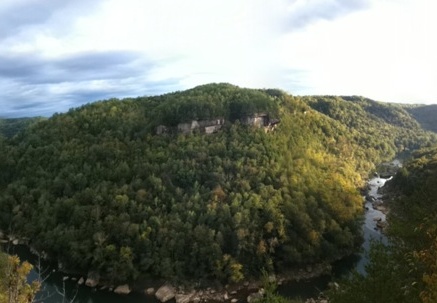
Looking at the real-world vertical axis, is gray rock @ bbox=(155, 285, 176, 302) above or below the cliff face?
below

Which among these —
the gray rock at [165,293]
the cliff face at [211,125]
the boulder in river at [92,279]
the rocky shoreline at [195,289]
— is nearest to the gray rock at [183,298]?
the rocky shoreline at [195,289]

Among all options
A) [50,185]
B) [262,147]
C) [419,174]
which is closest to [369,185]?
[419,174]

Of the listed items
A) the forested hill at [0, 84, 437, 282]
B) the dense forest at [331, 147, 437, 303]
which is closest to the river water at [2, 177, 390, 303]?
the forested hill at [0, 84, 437, 282]

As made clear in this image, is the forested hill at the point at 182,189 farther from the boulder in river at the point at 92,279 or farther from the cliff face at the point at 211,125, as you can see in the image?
the boulder in river at the point at 92,279

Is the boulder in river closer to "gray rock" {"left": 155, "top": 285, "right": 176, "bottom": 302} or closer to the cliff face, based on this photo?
"gray rock" {"left": 155, "top": 285, "right": 176, "bottom": 302}

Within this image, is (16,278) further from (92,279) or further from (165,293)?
(92,279)

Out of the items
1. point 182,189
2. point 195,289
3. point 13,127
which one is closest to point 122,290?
point 195,289
